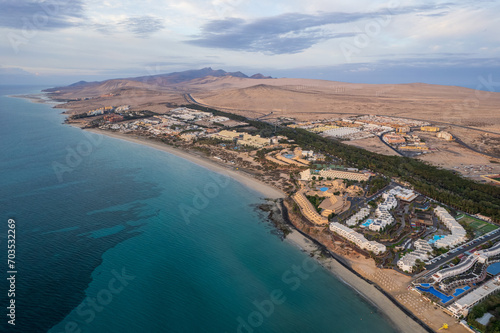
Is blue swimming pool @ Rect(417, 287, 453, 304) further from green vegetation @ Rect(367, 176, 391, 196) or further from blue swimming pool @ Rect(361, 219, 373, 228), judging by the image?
green vegetation @ Rect(367, 176, 391, 196)

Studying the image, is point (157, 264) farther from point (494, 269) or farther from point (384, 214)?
point (494, 269)

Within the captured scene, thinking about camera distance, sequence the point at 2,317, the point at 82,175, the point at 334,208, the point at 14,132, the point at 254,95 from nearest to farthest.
Answer: the point at 2,317 < the point at 334,208 < the point at 82,175 < the point at 14,132 < the point at 254,95

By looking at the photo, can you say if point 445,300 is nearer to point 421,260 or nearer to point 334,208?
point 421,260

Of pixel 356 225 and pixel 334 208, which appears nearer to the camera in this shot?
pixel 356 225

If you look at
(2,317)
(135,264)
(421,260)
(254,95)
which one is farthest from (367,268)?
(254,95)

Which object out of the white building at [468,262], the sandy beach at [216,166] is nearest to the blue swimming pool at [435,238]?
the white building at [468,262]

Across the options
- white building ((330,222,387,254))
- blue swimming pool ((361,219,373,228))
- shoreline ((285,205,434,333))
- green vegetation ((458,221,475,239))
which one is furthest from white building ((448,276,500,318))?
blue swimming pool ((361,219,373,228))
